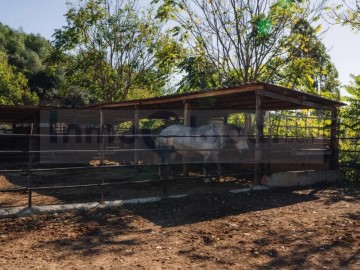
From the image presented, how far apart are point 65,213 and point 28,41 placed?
178 feet

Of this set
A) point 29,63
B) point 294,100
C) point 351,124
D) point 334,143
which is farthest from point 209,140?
point 29,63

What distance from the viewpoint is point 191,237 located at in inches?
208

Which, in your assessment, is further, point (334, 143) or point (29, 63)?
point (29, 63)

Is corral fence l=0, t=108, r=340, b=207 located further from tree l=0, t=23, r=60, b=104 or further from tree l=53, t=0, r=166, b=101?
tree l=0, t=23, r=60, b=104

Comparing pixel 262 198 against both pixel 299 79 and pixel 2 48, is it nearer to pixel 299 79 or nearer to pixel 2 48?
pixel 299 79

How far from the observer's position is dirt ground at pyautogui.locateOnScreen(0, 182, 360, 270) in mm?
4316

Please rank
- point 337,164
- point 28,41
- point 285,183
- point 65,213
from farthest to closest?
point 28,41 → point 337,164 → point 285,183 → point 65,213

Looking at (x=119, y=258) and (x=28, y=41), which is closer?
(x=119, y=258)

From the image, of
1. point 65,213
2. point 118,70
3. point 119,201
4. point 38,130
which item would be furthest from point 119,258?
point 118,70

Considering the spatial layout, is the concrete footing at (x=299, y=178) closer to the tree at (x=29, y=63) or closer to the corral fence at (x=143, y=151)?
the corral fence at (x=143, y=151)

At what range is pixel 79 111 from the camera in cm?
1681

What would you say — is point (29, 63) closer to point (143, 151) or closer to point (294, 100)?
point (143, 151)

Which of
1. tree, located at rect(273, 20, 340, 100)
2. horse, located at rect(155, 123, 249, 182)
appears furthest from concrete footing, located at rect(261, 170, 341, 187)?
tree, located at rect(273, 20, 340, 100)

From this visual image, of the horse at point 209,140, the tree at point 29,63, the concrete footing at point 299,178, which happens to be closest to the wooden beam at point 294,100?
the horse at point 209,140
